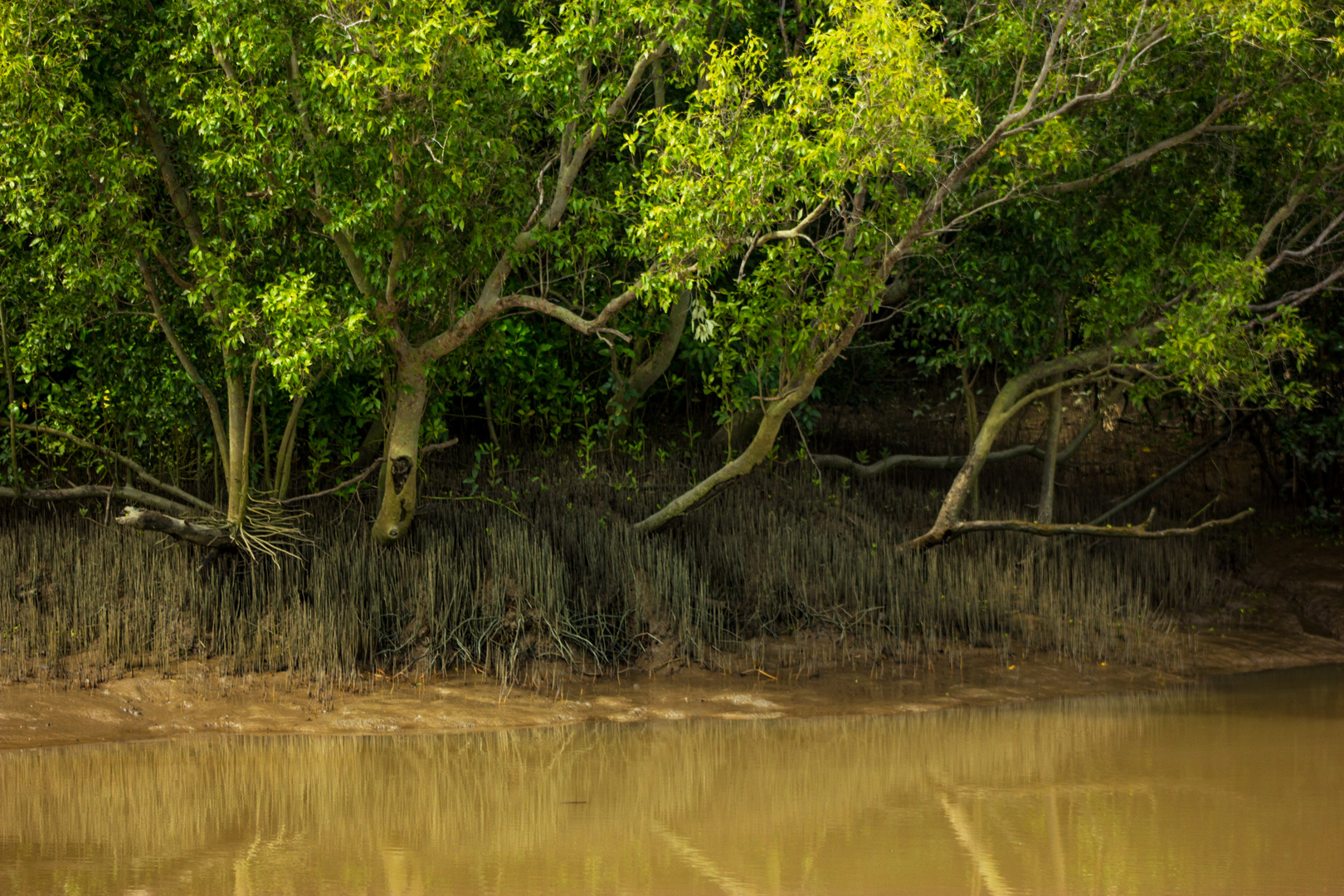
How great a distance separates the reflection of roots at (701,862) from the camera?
14.9ft

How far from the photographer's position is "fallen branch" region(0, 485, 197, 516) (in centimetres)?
903

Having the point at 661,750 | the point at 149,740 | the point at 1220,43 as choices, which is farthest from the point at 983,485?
the point at 149,740

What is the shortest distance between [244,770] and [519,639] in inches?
101

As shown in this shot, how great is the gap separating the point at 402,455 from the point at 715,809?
4.04 metres

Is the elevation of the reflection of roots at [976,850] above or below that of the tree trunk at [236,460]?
below

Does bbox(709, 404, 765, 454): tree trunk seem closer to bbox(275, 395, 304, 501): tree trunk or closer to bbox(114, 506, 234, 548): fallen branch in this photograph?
bbox(275, 395, 304, 501): tree trunk

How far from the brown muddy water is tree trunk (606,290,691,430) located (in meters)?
3.93

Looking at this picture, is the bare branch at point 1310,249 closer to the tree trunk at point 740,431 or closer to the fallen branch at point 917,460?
the fallen branch at point 917,460

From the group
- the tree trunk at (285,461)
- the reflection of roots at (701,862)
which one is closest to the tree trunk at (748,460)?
the tree trunk at (285,461)

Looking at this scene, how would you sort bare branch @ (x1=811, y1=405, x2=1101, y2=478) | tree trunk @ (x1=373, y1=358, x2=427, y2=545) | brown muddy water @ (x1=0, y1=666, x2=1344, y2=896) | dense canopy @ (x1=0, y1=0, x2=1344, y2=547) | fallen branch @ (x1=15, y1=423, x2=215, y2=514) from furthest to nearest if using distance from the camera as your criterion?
bare branch @ (x1=811, y1=405, x2=1101, y2=478) < fallen branch @ (x1=15, y1=423, x2=215, y2=514) < tree trunk @ (x1=373, y1=358, x2=427, y2=545) < dense canopy @ (x1=0, y1=0, x2=1344, y2=547) < brown muddy water @ (x1=0, y1=666, x2=1344, y2=896)

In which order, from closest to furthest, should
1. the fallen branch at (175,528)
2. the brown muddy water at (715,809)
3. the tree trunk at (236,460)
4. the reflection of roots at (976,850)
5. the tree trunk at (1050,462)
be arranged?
the reflection of roots at (976,850), the brown muddy water at (715,809), the fallen branch at (175,528), the tree trunk at (236,460), the tree trunk at (1050,462)

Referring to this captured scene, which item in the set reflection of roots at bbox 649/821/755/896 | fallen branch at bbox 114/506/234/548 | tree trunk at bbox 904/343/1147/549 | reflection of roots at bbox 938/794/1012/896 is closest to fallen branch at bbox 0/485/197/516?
fallen branch at bbox 114/506/234/548

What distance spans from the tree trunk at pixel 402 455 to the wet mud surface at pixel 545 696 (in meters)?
1.17

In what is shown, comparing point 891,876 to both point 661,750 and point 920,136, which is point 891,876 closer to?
point 661,750
